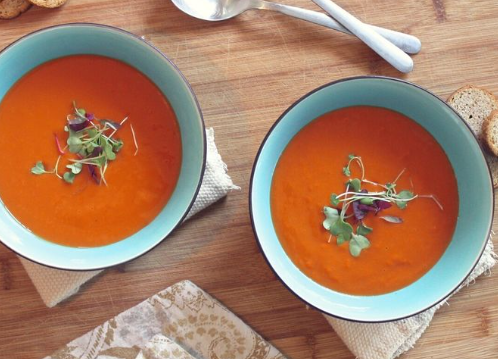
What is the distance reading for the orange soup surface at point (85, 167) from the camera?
1.88 meters

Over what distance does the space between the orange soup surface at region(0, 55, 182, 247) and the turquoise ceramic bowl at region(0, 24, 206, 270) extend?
0.9 inches

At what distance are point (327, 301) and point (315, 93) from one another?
59 centimetres

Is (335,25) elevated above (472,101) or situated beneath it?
elevated above

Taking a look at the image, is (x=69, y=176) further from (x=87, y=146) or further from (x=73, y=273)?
(x=73, y=273)

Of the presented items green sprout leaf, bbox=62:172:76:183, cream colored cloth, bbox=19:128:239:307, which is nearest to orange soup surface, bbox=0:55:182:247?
green sprout leaf, bbox=62:172:76:183

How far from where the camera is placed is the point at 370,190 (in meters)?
1.89

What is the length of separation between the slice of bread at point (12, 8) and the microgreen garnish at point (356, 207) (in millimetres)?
1110

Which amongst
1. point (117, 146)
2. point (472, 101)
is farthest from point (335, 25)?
point (117, 146)

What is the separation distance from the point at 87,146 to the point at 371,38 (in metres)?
0.91

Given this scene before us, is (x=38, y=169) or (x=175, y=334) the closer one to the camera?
(x=38, y=169)

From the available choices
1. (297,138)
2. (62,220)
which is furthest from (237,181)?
(62,220)

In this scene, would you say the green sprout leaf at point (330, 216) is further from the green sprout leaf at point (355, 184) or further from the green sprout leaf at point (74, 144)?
the green sprout leaf at point (74, 144)

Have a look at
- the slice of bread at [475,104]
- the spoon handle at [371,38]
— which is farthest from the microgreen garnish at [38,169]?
the slice of bread at [475,104]

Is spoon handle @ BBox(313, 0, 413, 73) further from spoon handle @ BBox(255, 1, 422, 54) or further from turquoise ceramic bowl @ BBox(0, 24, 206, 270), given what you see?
turquoise ceramic bowl @ BBox(0, 24, 206, 270)
